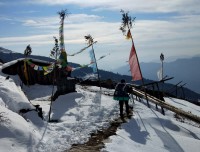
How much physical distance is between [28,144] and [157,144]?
602 centimetres

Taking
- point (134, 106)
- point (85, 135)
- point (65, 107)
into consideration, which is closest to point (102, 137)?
point (85, 135)

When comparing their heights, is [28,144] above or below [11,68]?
below

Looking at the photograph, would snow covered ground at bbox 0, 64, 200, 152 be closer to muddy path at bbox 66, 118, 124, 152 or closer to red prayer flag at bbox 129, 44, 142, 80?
muddy path at bbox 66, 118, 124, 152

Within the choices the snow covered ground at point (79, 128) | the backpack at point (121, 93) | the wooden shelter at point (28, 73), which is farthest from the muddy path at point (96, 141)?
the wooden shelter at point (28, 73)

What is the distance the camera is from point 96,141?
13.7 meters

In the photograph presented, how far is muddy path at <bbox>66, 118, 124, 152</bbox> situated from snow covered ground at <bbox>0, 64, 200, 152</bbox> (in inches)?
11.2

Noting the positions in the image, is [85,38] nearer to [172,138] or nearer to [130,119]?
[130,119]

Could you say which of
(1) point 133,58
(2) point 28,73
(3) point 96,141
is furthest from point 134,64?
(2) point 28,73

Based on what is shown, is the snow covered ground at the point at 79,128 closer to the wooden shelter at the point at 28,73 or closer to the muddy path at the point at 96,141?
the muddy path at the point at 96,141

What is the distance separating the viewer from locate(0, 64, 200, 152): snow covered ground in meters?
12.4

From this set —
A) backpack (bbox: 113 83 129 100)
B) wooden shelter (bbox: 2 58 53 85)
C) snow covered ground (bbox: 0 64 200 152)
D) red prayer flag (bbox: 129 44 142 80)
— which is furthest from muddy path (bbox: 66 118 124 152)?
wooden shelter (bbox: 2 58 53 85)

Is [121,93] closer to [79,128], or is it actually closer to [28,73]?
[79,128]

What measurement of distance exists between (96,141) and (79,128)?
6.93 feet

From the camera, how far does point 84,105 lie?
71.5 feet
